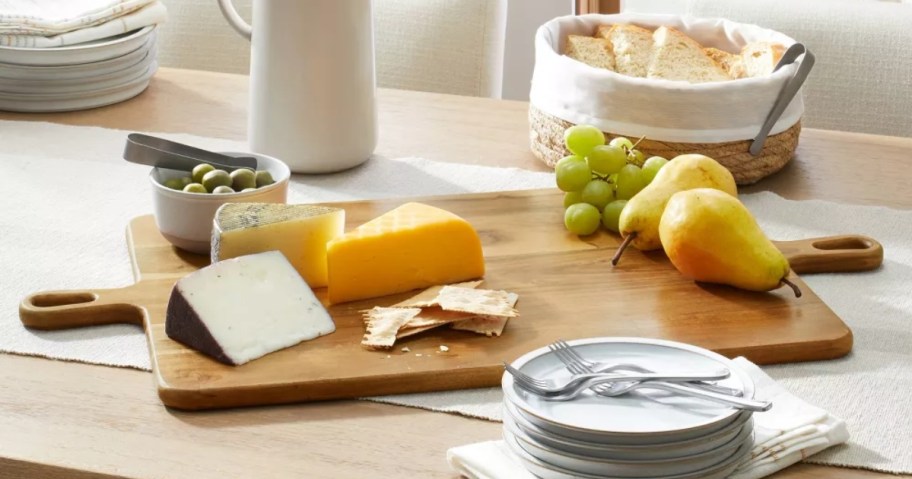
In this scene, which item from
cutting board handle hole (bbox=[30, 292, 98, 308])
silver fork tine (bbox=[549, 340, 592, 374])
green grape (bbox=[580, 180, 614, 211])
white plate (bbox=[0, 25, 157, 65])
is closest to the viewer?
silver fork tine (bbox=[549, 340, 592, 374])

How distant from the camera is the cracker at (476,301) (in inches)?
41.6

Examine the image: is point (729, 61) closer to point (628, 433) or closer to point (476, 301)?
point (476, 301)

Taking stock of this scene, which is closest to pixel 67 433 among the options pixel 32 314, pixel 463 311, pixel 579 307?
pixel 32 314

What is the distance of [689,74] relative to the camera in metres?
1.55

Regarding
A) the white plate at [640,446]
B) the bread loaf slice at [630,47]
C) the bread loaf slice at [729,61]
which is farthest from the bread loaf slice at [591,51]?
the white plate at [640,446]

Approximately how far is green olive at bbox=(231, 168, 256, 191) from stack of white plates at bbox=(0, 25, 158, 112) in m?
0.66

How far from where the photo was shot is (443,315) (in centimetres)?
107

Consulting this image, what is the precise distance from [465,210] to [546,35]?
363 mm

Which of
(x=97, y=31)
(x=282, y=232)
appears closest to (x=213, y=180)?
(x=282, y=232)

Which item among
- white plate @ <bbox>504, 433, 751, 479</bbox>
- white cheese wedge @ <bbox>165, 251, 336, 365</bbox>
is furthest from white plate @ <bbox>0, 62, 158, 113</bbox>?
white plate @ <bbox>504, 433, 751, 479</bbox>

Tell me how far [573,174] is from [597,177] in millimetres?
42

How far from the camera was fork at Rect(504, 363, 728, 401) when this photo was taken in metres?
0.86

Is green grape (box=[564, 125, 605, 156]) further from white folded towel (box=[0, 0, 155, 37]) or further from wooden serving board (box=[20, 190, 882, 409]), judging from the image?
white folded towel (box=[0, 0, 155, 37])

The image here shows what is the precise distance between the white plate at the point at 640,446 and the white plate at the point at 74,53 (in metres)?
1.21
